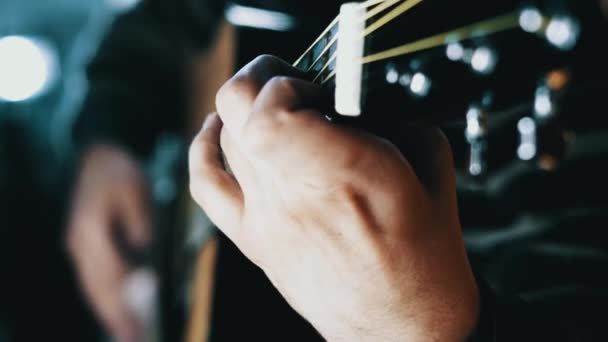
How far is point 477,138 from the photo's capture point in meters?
0.40

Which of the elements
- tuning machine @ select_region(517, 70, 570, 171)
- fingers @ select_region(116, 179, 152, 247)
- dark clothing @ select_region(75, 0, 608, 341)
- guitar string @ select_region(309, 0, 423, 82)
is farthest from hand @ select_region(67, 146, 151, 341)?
tuning machine @ select_region(517, 70, 570, 171)

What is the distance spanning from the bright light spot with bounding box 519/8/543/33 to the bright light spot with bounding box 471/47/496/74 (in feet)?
0.11

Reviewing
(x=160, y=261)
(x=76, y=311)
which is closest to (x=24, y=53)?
(x=76, y=311)

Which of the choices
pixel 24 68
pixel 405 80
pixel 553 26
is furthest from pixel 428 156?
pixel 24 68

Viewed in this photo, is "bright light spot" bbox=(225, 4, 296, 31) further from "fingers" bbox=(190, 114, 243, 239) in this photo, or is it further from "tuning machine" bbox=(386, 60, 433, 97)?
"tuning machine" bbox=(386, 60, 433, 97)

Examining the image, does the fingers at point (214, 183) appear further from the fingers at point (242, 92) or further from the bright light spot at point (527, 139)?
the bright light spot at point (527, 139)

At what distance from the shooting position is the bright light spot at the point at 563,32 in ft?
1.05

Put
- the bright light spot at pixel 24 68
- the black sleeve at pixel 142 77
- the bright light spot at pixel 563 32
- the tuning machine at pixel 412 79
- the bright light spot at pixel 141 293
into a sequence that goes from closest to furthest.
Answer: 1. the bright light spot at pixel 563 32
2. the tuning machine at pixel 412 79
3. the bright light spot at pixel 141 293
4. the black sleeve at pixel 142 77
5. the bright light spot at pixel 24 68

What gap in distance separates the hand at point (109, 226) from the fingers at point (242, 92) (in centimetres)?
78

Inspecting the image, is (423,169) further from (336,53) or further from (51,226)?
(51,226)

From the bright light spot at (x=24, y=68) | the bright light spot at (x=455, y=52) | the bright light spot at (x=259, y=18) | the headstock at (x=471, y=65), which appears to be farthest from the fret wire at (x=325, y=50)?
the bright light spot at (x=24, y=68)

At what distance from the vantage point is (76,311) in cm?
220

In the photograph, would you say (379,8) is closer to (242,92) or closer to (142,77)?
(242,92)

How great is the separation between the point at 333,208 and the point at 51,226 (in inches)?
81.9
